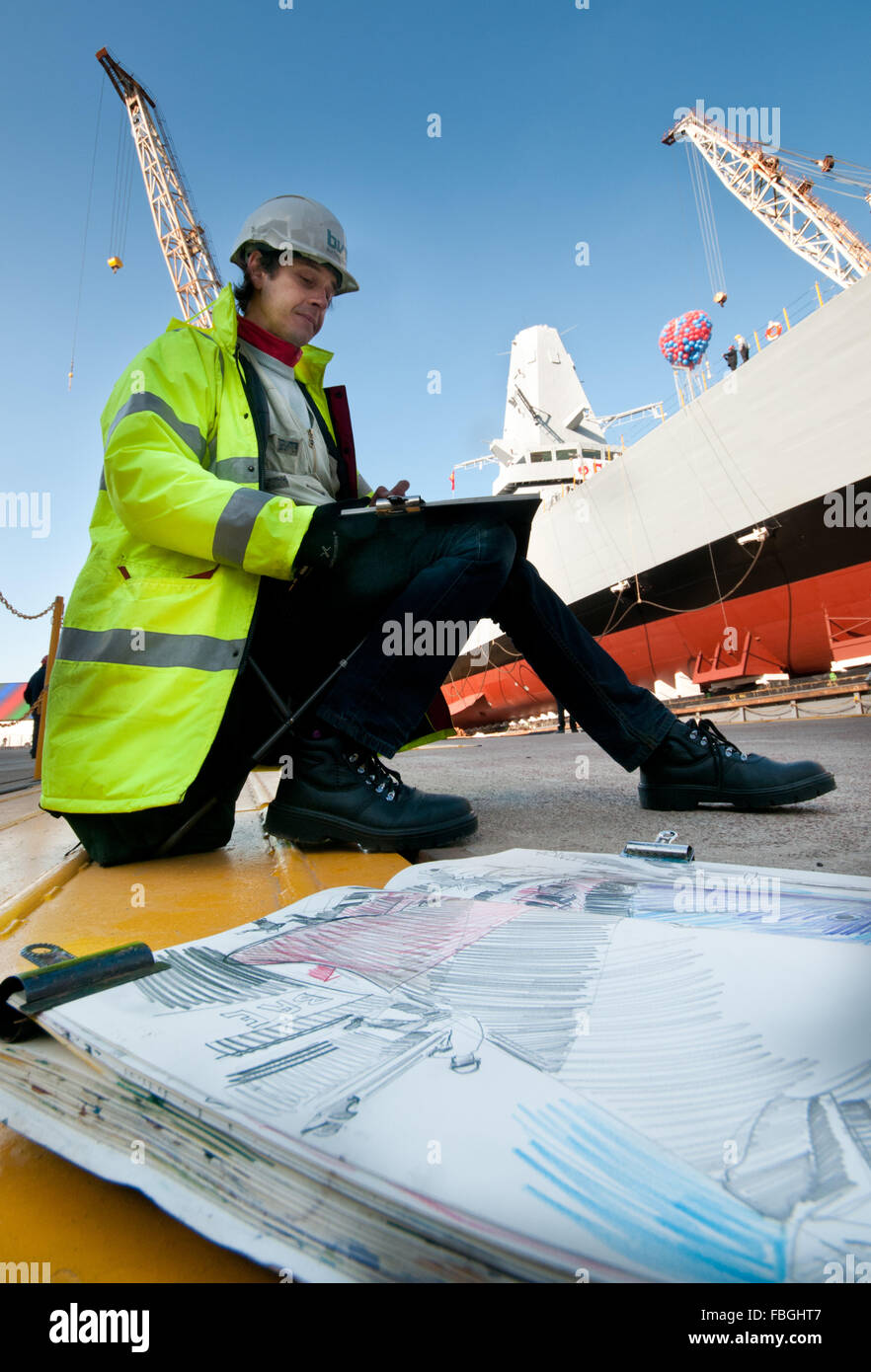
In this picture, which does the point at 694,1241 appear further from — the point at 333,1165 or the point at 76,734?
the point at 76,734

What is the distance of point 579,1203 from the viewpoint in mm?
198

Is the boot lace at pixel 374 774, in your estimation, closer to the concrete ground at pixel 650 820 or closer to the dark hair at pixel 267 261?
the concrete ground at pixel 650 820

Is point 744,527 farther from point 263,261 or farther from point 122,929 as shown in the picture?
point 122,929

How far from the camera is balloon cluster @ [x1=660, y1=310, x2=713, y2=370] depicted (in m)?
10.6

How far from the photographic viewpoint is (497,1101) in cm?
25

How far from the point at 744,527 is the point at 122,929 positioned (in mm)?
6658

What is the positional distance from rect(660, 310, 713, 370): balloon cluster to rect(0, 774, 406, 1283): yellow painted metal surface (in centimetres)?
1160

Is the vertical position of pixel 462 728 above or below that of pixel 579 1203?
below

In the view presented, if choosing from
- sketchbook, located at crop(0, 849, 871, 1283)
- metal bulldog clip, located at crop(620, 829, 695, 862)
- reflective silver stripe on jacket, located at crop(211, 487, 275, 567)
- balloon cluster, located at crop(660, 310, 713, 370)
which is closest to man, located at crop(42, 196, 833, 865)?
reflective silver stripe on jacket, located at crop(211, 487, 275, 567)

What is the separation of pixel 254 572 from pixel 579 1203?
819 mm

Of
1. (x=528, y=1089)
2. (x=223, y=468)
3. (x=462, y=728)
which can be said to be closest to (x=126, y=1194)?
(x=528, y=1089)

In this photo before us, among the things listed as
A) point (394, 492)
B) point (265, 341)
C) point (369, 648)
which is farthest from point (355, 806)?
point (265, 341)

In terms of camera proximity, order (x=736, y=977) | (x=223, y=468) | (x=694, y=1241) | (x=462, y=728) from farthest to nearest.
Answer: (x=462, y=728)
(x=223, y=468)
(x=736, y=977)
(x=694, y=1241)
